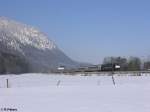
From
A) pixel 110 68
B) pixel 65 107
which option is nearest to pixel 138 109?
pixel 65 107

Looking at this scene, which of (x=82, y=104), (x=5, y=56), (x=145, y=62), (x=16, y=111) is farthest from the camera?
(x=5, y=56)

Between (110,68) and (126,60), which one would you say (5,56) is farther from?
(110,68)

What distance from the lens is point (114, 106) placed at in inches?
858

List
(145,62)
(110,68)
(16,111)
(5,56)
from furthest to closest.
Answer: (5,56) < (145,62) < (110,68) < (16,111)

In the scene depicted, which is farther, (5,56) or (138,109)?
(5,56)

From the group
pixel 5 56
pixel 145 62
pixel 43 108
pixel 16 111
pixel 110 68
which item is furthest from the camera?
pixel 5 56

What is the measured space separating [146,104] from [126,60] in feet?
349

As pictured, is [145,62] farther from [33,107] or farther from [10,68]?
[33,107]

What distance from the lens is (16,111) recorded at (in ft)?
64.4

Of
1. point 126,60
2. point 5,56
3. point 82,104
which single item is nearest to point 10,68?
point 5,56

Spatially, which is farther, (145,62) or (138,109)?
(145,62)

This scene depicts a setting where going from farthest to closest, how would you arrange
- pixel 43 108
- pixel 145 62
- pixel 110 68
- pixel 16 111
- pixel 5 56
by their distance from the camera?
pixel 5 56 → pixel 145 62 → pixel 110 68 → pixel 43 108 → pixel 16 111

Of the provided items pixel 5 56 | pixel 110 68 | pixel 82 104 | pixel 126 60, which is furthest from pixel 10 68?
pixel 82 104

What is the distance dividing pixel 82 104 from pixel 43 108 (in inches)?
100
